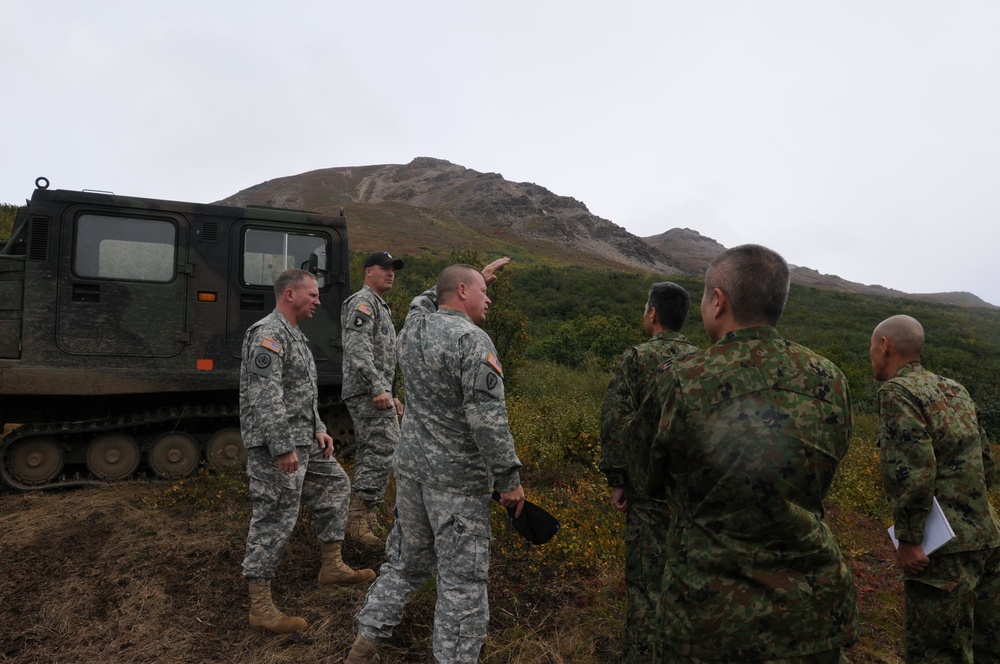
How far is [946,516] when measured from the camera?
280 cm

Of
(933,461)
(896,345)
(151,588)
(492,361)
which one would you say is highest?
(896,345)

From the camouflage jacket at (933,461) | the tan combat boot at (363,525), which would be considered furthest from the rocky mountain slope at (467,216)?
the camouflage jacket at (933,461)

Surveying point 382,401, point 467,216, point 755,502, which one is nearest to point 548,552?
point 382,401

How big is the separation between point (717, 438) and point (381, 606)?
1.92 meters

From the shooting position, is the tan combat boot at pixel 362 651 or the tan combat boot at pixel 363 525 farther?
the tan combat boot at pixel 363 525

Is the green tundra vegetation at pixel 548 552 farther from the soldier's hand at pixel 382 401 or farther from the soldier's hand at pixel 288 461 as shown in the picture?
the soldier's hand at pixel 382 401

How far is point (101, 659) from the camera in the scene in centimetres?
344

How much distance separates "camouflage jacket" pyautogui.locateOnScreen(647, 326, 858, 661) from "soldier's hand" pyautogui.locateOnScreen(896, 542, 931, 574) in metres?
1.03

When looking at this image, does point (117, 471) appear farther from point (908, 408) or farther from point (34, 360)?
point (908, 408)

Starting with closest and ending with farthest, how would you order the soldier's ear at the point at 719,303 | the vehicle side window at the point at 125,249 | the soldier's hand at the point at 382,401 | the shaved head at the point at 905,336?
the soldier's ear at the point at 719,303 < the shaved head at the point at 905,336 < the soldier's hand at the point at 382,401 < the vehicle side window at the point at 125,249

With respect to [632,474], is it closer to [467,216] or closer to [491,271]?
[491,271]

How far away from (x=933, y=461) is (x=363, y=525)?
12.4 ft

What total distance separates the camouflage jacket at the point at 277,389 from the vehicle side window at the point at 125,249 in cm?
336

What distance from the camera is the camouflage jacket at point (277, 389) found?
365cm
